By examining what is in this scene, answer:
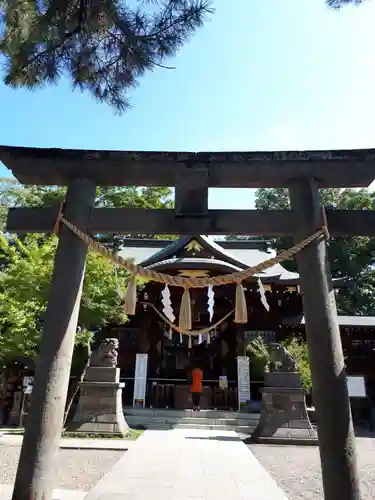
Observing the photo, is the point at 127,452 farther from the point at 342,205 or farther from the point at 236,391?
the point at 342,205

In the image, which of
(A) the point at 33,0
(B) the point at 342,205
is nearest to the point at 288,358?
(A) the point at 33,0

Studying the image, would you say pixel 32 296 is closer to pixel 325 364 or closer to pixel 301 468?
pixel 301 468

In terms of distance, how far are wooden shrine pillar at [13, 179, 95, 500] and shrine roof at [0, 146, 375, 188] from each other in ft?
1.20

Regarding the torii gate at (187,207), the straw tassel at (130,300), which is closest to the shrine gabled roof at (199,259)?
the straw tassel at (130,300)

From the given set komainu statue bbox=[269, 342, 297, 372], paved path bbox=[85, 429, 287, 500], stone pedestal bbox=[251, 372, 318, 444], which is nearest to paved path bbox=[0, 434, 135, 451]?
paved path bbox=[85, 429, 287, 500]

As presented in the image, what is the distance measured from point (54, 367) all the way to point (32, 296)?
24.3 feet

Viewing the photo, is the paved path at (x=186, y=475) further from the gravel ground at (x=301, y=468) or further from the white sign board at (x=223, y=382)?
the white sign board at (x=223, y=382)

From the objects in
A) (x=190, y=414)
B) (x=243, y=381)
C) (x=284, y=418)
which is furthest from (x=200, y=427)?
(x=284, y=418)

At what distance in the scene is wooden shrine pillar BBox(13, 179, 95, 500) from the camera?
3.23 meters

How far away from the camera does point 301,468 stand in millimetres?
6633

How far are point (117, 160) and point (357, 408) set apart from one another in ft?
49.1

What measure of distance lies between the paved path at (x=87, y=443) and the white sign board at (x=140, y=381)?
182 inches

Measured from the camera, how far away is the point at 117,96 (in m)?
4.54

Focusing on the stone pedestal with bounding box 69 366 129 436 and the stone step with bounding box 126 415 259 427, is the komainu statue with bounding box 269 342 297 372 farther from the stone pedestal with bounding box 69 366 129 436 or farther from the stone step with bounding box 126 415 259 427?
the stone pedestal with bounding box 69 366 129 436
